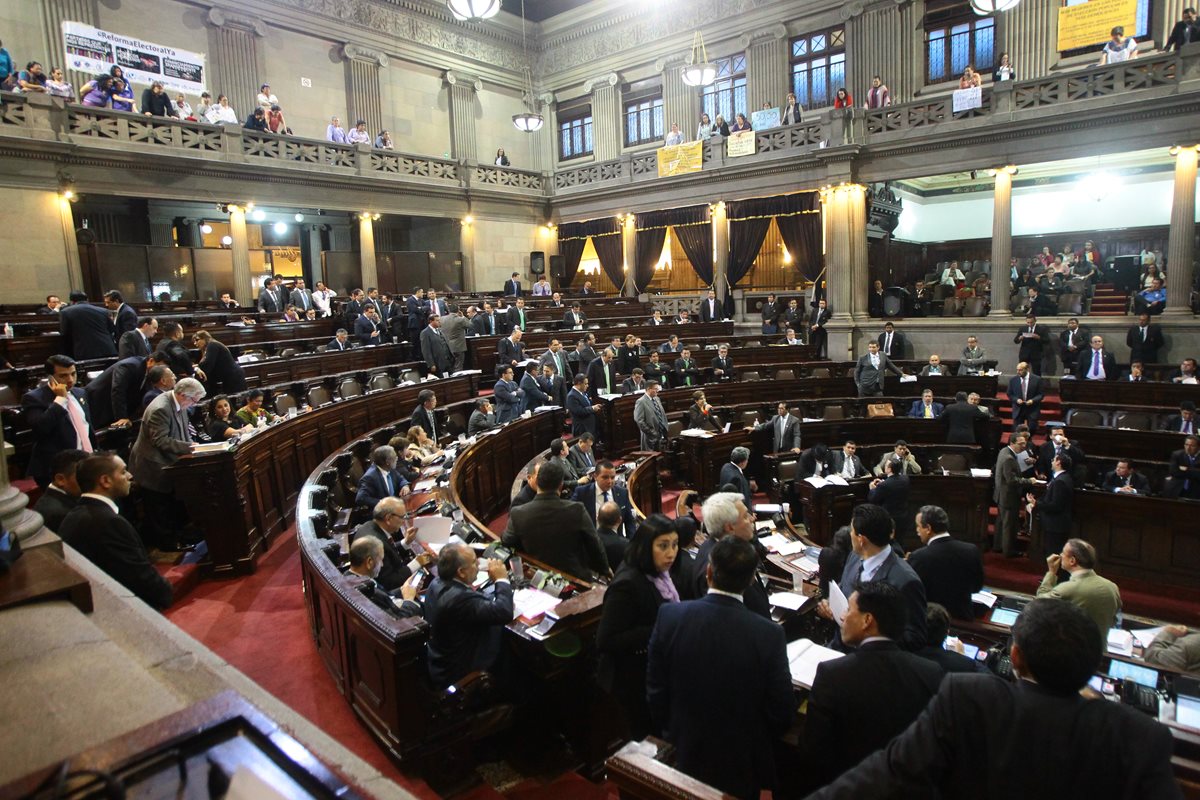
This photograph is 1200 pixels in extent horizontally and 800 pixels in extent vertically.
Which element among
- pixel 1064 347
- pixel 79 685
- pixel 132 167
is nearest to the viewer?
pixel 79 685

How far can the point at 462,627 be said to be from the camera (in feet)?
11.6

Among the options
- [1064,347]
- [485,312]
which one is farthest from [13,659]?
[1064,347]

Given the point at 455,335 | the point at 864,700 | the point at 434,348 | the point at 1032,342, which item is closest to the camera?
the point at 864,700

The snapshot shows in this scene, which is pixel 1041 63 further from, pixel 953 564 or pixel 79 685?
pixel 79 685

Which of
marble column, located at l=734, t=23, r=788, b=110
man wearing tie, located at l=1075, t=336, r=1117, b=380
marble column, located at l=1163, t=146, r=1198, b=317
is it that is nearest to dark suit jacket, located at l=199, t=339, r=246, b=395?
man wearing tie, located at l=1075, t=336, r=1117, b=380

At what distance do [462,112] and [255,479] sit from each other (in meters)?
19.6

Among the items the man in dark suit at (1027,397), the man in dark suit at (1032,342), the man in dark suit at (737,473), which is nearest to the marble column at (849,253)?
the man in dark suit at (1032,342)

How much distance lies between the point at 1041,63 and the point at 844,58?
4.70 meters

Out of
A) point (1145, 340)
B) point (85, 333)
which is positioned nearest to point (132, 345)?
point (85, 333)

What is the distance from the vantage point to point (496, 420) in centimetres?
977

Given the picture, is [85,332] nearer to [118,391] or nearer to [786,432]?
[118,391]

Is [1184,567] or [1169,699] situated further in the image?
[1184,567]

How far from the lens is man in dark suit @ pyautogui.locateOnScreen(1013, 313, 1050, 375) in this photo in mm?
13078

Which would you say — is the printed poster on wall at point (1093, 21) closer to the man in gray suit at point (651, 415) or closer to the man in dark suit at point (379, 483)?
the man in gray suit at point (651, 415)
